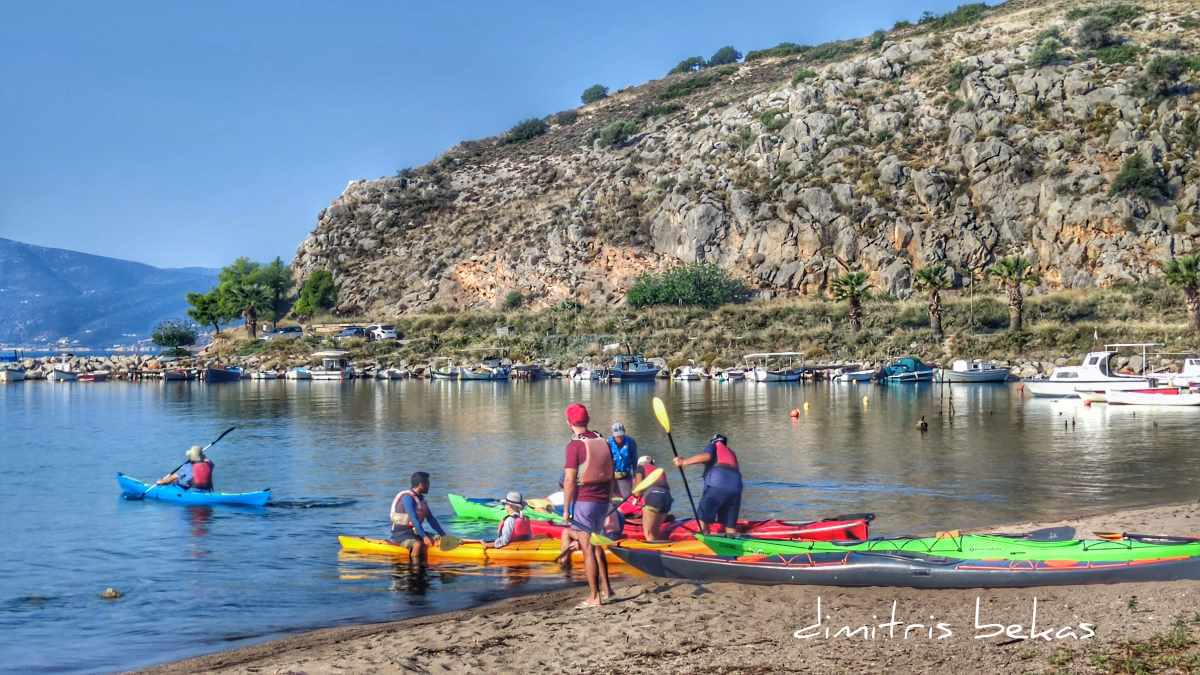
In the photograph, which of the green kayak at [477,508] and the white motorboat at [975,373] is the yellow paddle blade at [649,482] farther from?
the white motorboat at [975,373]

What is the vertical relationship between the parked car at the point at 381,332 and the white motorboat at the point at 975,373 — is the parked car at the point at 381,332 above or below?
above

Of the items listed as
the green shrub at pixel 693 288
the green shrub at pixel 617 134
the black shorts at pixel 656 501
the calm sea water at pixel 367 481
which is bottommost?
the calm sea water at pixel 367 481

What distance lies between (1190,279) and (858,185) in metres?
38.5

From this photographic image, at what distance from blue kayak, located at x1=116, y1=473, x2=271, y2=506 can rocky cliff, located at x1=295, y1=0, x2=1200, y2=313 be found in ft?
273

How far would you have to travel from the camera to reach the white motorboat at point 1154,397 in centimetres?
5472

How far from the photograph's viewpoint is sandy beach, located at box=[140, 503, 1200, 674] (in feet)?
37.1

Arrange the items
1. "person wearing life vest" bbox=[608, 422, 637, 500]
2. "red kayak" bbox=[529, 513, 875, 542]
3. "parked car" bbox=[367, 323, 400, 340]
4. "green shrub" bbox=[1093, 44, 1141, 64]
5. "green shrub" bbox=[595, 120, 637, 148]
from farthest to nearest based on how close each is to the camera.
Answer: "green shrub" bbox=[595, 120, 637, 148], "parked car" bbox=[367, 323, 400, 340], "green shrub" bbox=[1093, 44, 1141, 64], "person wearing life vest" bbox=[608, 422, 637, 500], "red kayak" bbox=[529, 513, 875, 542]

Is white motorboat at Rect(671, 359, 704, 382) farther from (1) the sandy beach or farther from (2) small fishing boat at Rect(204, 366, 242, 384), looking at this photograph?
(1) the sandy beach

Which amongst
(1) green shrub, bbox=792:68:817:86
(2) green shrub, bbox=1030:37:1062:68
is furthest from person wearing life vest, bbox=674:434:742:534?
(1) green shrub, bbox=792:68:817:86

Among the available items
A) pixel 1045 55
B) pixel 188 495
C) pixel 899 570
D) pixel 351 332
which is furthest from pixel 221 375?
pixel 899 570

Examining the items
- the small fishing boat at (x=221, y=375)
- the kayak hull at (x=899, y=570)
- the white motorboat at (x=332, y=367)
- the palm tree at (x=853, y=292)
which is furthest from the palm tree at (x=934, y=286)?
the kayak hull at (x=899, y=570)

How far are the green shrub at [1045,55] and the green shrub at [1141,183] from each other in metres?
21.0

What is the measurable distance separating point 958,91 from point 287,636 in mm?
112147

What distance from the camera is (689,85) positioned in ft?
545
